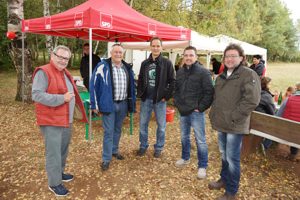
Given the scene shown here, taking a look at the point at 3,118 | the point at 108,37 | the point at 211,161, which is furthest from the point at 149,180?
the point at 108,37

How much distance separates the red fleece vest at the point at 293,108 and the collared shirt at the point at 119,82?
250 centimetres

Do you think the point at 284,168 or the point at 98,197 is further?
the point at 284,168

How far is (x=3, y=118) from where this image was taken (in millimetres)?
6605

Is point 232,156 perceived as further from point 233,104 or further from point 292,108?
point 292,108

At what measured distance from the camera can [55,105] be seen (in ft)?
9.32

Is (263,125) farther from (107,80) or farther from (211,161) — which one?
(107,80)

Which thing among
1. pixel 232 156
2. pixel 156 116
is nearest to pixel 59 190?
pixel 156 116

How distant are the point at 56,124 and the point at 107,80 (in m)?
1.05

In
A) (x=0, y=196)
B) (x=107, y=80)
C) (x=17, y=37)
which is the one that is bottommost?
(x=0, y=196)

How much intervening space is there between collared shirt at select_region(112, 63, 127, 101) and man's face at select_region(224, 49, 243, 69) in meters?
1.60

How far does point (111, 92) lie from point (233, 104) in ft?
5.61

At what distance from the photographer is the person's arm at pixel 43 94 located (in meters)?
2.77

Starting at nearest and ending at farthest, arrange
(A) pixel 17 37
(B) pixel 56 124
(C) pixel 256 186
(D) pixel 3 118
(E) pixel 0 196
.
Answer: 1. (B) pixel 56 124
2. (E) pixel 0 196
3. (C) pixel 256 186
4. (D) pixel 3 118
5. (A) pixel 17 37

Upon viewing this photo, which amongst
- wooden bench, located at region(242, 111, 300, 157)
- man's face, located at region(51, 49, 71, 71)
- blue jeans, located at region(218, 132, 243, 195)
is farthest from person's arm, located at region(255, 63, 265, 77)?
man's face, located at region(51, 49, 71, 71)
